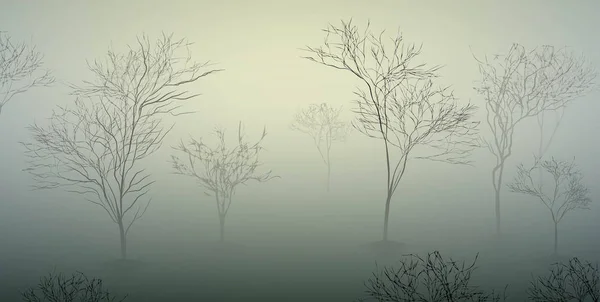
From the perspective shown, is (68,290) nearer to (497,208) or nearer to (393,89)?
(393,89)

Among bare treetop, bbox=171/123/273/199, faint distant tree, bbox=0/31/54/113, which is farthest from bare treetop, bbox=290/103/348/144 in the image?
faint distant tree, bbox=0/31/54/113

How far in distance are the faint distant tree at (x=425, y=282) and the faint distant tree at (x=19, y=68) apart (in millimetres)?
4734

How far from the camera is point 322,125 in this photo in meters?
5.91

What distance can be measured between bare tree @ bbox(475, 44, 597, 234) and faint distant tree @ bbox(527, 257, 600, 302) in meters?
0.85

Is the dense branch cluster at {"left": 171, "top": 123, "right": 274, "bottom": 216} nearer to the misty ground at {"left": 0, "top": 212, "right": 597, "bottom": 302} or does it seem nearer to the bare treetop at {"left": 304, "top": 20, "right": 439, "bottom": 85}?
the misty ground at {"left": 0, "top": 212, "right": 597, "bottom": 302}

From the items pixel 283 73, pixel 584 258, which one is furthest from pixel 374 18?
pixel 584 258

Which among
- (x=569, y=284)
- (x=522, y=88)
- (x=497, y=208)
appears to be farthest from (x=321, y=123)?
(x=569, y=284)

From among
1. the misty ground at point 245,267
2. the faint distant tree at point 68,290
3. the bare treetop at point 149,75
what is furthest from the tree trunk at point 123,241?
the bare treetop at point 149,75

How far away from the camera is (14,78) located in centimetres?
584

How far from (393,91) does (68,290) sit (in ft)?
15.0

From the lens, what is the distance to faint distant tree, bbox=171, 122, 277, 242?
5906 millimetres

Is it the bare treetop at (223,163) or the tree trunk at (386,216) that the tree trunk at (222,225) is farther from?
the tree trunk at (386,216)

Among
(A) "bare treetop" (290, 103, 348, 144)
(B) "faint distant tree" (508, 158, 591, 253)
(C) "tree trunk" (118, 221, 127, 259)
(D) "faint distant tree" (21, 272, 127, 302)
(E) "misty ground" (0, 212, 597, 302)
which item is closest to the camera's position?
(D) "faint distant tree" (21, 272, 127, 302)

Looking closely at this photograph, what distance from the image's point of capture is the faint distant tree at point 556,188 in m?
6.52
